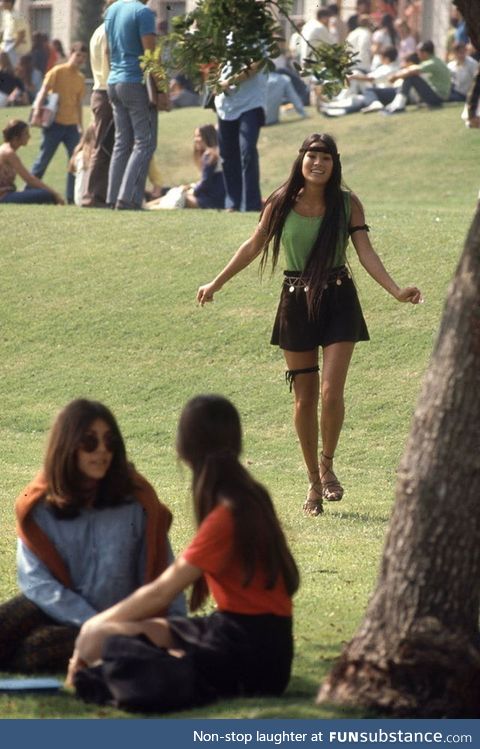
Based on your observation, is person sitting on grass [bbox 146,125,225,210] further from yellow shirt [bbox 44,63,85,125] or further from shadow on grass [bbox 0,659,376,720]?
shadow on grass [bbox 0,659,376,720]

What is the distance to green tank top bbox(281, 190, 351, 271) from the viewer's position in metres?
8.48

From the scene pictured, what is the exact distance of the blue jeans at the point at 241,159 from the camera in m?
15.8

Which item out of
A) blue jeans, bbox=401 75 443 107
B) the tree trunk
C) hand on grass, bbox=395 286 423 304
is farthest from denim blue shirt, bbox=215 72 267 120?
blue jeans, bbox=401 75 443 107

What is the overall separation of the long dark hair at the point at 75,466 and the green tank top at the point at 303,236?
10.2 feet

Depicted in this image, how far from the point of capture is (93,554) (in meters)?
5.63

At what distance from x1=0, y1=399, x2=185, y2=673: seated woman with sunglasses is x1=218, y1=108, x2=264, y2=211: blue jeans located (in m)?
10.4

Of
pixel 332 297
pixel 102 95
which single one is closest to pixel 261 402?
pixel 332 297

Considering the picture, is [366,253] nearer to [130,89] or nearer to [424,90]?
[130,89]

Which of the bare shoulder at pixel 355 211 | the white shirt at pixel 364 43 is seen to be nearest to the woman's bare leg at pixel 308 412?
the bare shoulder at pixel 355 211

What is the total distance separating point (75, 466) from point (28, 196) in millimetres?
12612

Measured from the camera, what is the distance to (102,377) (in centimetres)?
1231

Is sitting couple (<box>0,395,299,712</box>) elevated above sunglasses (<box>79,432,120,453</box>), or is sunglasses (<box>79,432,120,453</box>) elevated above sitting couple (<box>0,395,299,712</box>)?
sunglasses (<box>79,432,120,453</box>)

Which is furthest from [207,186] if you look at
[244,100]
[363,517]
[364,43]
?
[364,43]

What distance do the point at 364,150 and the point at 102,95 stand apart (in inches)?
360
